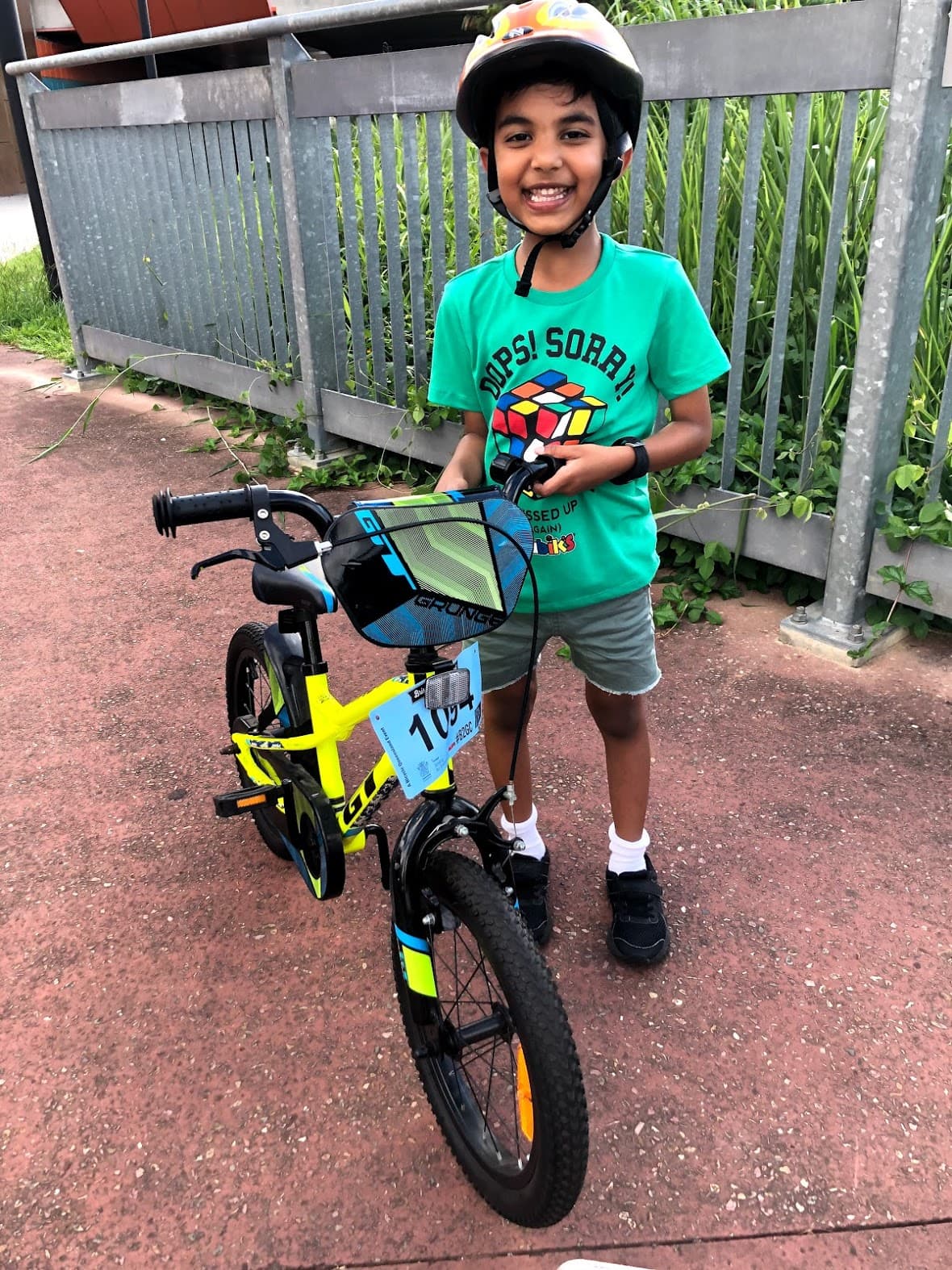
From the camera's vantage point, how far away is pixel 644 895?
236 cm

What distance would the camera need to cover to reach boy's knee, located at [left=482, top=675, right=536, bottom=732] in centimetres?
232

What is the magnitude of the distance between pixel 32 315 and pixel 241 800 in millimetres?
7984

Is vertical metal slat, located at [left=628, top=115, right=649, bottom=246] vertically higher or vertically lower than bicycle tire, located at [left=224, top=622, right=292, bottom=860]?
higher

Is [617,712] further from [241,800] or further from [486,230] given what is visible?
[486,230]

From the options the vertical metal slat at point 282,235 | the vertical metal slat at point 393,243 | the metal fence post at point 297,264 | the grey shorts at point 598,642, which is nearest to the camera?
the grey shorts at point 598,642

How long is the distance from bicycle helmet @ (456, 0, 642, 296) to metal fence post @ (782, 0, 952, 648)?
145 centimetres

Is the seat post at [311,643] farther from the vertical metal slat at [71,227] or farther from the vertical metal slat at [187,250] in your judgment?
the vertical metal slat at [71,227]

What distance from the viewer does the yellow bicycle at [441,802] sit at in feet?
5.24

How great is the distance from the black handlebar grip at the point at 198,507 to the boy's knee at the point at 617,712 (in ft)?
2.87

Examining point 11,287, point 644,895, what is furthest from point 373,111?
point 11,287

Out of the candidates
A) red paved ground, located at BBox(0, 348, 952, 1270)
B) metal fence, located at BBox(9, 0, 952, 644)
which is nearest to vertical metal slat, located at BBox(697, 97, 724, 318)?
metal fence, located at BBox(9, 0, 952, 644)

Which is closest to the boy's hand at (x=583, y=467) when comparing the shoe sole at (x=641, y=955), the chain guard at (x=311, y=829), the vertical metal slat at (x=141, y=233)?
the chain guard at (x=311, y=829)

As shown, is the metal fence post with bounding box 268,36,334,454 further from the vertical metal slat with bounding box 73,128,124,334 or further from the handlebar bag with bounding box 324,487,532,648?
the handlebar bag with bounding box 324,487,532,648

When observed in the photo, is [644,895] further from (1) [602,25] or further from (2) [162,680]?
(2) [162,680]
